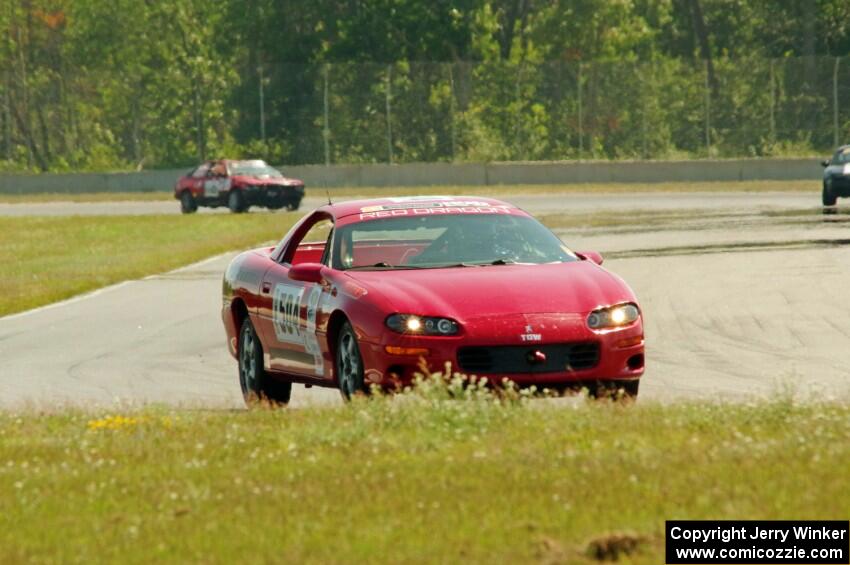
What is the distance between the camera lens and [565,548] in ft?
20.4

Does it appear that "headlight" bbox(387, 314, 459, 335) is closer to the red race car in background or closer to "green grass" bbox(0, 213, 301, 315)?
"green grass" bbox(0, 213, 301, 315)

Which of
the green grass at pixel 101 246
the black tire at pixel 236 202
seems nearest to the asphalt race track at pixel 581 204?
the black tire at pixel 236 202

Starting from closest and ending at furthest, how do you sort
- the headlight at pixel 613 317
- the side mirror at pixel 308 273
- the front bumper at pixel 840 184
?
the headlight at pixel 613 317, the side mirror at pixel 308 273, the front bumper at pixel 840 184

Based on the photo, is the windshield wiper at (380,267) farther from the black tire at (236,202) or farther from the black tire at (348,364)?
the black tire at (236,202)

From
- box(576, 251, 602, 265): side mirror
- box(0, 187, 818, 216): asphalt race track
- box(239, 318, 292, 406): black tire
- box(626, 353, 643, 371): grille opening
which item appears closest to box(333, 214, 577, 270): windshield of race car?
box(576, 251, 602, 265): side mirror

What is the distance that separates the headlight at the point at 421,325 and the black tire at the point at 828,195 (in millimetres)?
31130

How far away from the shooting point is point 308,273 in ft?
39.1

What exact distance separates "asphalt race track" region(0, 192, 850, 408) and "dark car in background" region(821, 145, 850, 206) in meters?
9.10

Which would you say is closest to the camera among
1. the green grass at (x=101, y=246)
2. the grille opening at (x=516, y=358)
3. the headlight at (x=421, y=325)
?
the grille opening at (x=516, y=358)

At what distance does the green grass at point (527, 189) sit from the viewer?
2108 inches

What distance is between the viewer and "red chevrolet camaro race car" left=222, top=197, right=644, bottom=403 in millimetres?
10727

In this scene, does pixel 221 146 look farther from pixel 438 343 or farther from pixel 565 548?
pixel 565 548

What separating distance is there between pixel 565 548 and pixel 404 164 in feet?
180

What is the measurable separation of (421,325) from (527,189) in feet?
154
